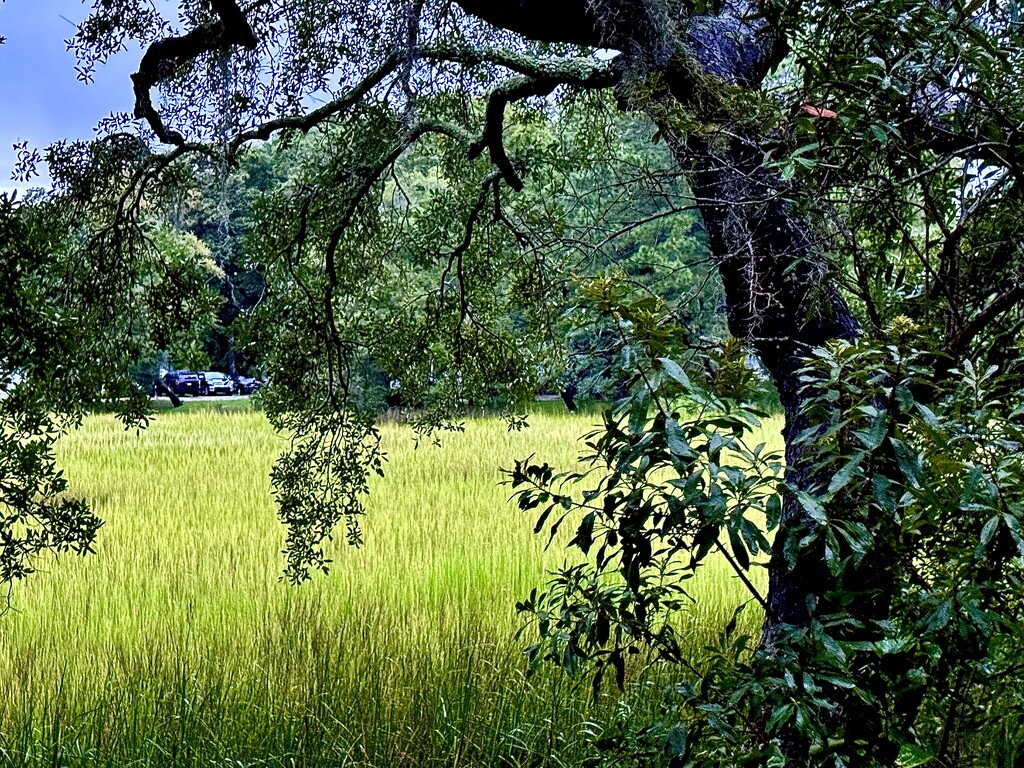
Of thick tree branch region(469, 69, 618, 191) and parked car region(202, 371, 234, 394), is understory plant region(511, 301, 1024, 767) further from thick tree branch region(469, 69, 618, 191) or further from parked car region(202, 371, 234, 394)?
parked car region(202, 371, 234, 394)

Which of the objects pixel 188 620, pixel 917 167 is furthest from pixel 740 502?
pixel 188 620

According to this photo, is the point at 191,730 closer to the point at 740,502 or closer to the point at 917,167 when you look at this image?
the point at 740,502

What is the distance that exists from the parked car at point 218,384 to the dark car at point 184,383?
43 centimetres

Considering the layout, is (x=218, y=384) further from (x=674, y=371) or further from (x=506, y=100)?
(x=674, y=371)

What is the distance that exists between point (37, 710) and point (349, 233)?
320cm

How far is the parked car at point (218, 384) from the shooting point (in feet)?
132

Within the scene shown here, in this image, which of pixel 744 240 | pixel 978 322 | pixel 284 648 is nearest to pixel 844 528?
pixel 978 322

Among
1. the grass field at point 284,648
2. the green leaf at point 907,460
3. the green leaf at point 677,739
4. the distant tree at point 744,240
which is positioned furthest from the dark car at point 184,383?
the green leaf at point 907,460

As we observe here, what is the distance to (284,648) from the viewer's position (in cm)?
570

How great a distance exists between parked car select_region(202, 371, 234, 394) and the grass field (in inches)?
1203

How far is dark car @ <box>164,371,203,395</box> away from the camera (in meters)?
36.4

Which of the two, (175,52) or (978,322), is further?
(175,52)

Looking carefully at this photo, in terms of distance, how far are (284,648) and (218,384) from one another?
123 feet

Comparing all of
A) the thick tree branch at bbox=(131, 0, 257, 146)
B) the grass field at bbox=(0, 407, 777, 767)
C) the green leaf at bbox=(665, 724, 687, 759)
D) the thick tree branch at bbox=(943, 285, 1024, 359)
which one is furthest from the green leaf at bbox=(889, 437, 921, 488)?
the thick tree branch at bbox=(131, 0, 257, 146)
